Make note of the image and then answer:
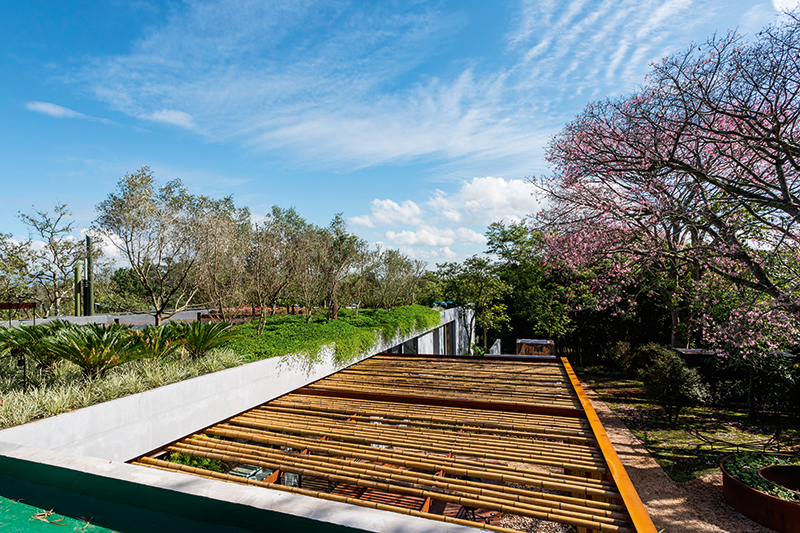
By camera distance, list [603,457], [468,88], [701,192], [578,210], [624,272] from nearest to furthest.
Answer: [603,457] → [701,192] → [468,88] → [578,210] → [624,272]

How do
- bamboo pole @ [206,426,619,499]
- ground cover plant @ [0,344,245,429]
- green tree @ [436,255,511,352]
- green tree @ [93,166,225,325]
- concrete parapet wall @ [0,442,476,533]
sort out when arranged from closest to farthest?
concrete parapet wall @ [0,442,476,533] → bamboo pole @ [206,426,619,499] → ground cover plant @ [0,344,245,429] → green tree @ [93,166,225,325] → green tree @ [436,255,511,352]

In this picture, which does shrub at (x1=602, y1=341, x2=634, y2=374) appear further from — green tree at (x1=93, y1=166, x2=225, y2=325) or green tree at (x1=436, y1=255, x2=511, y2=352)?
green tree at (x1=93, y1=166, x2=225, y2=325)

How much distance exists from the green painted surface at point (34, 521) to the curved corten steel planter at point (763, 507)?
727cm

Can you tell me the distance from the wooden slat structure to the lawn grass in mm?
3532

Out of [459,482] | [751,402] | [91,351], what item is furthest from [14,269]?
[751,402]

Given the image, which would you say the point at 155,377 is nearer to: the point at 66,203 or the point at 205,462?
the point at 205,462

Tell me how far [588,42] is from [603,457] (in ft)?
22.5

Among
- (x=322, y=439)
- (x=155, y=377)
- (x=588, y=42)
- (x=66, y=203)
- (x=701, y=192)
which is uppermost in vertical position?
(x=588, y=42)

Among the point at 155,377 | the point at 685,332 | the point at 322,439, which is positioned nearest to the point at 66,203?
the point at 155,377

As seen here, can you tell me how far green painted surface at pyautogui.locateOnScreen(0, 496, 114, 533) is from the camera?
1985 millimetres

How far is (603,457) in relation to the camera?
3014 mm

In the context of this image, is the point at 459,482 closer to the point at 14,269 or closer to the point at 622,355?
the point at 622,355

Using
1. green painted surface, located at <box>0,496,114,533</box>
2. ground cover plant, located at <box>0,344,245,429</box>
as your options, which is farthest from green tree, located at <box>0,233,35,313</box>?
green painted surface, located at <box>0,496,114,533</box>

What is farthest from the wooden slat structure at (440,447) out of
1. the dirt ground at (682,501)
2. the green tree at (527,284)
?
the green tree at (527,284)
